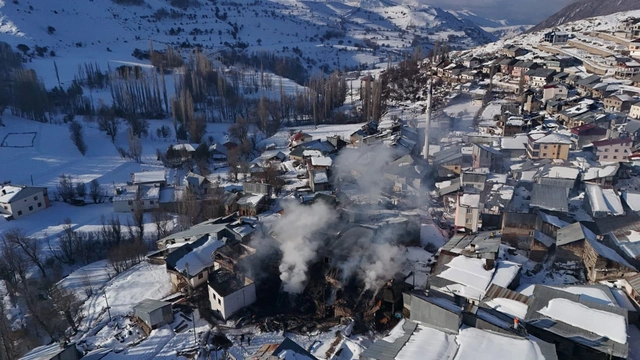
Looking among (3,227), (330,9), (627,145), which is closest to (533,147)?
(627,145)

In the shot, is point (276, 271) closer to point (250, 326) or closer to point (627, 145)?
point (250, 326)

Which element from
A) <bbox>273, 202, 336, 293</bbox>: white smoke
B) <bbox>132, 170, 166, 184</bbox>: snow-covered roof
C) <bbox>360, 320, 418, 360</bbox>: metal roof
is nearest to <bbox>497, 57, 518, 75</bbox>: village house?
<bbox>273, 202, 336, 293</bbox>: white smoke

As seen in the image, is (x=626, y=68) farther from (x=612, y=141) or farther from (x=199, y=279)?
(x=199, y=279)

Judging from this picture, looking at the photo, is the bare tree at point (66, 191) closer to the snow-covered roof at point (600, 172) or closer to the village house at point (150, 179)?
the village house at point (150, 179)

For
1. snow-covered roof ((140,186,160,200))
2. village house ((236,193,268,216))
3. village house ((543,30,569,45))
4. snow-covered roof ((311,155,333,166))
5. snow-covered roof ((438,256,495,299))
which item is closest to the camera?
snow-covered roof ((438,256,495,299))

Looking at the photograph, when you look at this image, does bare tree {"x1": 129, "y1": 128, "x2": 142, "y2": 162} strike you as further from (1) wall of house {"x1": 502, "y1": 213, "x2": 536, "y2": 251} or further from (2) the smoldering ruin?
(1) wall of house {"x1": 502, "y1": 213, "x2": 536, "y2": 251}

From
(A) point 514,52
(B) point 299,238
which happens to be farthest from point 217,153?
(A) point 514,52

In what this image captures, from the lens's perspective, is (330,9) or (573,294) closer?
(573,294)
